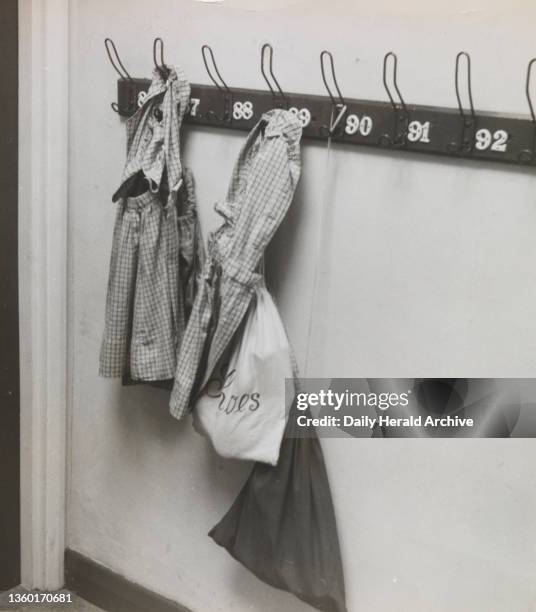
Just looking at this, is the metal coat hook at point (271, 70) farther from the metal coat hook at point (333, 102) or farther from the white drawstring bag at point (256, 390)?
the white drawstring bag at point (256, 390)

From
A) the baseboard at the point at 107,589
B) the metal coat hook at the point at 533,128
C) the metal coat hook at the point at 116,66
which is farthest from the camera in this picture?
the baseboard at the point at 107,589

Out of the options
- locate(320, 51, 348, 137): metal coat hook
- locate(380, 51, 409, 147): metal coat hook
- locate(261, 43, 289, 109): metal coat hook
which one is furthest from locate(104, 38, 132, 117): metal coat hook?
locate(380, 51, 409, 147): metal coat hook

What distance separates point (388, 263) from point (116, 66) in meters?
0.63

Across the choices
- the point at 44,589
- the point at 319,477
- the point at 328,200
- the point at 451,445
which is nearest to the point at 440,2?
the point at 328,200

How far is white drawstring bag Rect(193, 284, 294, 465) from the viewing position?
127 centimetres

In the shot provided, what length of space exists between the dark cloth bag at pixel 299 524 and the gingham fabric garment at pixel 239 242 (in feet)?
0.57

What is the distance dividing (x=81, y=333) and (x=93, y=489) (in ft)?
1.12

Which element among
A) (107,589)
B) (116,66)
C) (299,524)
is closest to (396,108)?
(116,66)

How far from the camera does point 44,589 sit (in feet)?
5.83

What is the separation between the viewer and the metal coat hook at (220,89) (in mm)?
1317

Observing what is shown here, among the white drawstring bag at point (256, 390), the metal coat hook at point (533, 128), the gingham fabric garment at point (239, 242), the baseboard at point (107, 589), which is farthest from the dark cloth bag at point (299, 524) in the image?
the metal coat hook at point (533, 128)

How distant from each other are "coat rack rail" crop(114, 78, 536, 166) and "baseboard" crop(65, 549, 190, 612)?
37.9 inches

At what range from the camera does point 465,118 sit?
111cm

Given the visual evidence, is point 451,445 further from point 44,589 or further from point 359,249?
point 44,589
